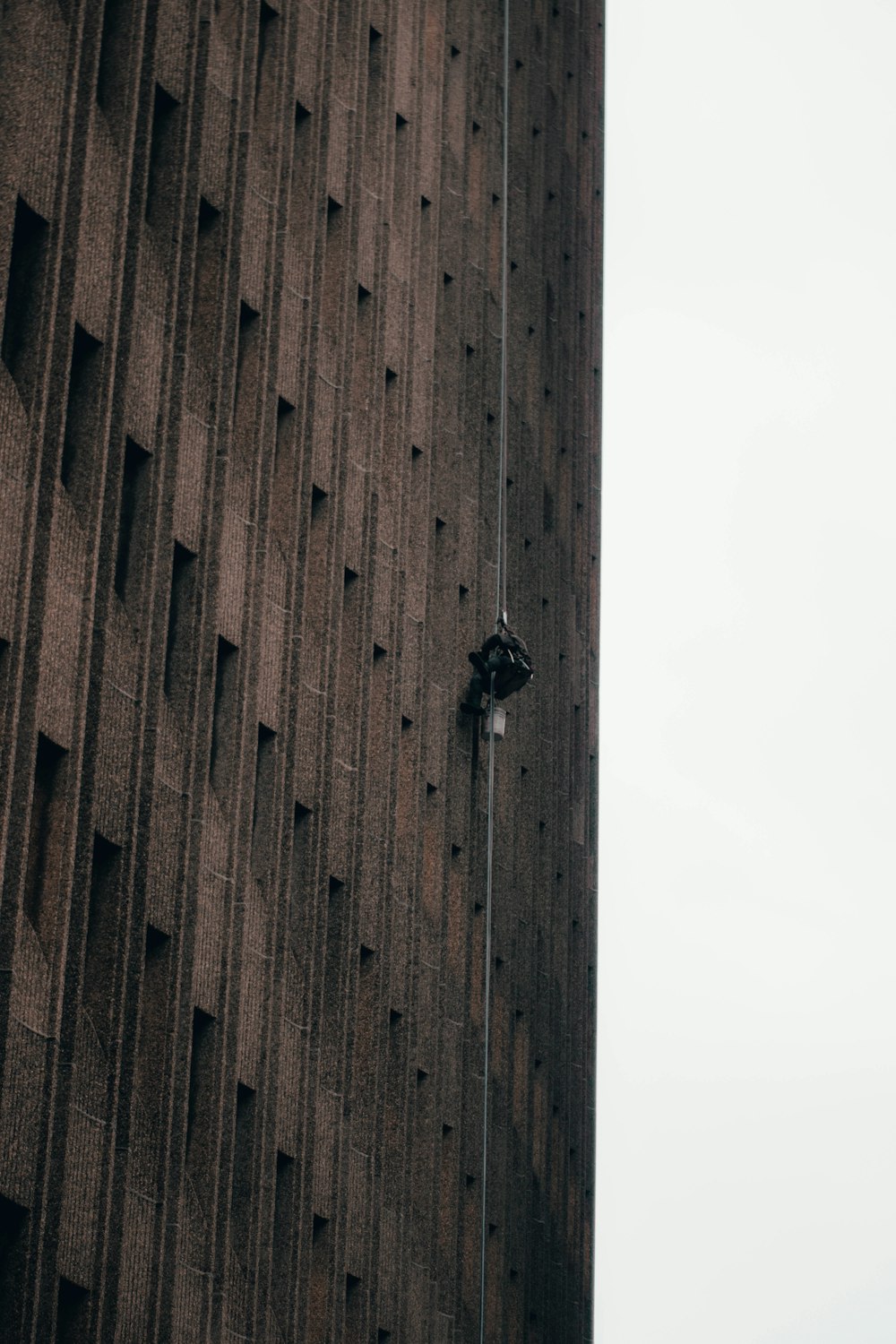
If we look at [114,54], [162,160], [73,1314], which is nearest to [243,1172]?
[73,1314]

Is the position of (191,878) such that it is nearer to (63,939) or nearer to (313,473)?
(63,939)

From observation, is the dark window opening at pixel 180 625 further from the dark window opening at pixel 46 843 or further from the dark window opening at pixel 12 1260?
the dark window opening at pixel 12 1260

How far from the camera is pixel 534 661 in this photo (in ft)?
144

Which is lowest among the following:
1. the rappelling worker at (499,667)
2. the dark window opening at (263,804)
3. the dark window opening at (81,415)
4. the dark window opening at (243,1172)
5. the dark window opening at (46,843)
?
the dark window opening at (243,1172)

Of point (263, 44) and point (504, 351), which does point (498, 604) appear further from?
point (263, 44)

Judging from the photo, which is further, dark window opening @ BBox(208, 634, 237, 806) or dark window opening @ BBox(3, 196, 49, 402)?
dark window opening @ BBox(208, 634, 237, 806)

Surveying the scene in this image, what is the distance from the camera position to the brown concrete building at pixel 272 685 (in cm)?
2227

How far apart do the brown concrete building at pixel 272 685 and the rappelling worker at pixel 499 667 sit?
1.53 ft

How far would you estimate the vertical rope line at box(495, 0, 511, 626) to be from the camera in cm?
4059

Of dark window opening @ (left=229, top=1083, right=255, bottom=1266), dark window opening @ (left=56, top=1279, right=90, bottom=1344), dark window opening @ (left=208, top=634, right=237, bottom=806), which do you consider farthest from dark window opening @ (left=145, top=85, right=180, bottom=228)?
dark window opening @ (left=56, top=1279, right=90, bottom=1344)

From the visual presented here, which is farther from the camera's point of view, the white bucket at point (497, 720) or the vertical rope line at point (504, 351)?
the vertical rope line at point (504, 351)

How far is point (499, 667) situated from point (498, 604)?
11.2 feet

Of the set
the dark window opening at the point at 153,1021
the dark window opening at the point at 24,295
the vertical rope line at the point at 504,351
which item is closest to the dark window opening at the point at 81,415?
the dark window opening at the point at 24,295

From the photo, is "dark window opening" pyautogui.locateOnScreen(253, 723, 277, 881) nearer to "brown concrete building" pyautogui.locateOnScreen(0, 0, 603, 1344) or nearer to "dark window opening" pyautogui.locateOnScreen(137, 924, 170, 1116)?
"brown concrete building" pyautogui.locateOnScreen(0, 0, 603, 1344)
